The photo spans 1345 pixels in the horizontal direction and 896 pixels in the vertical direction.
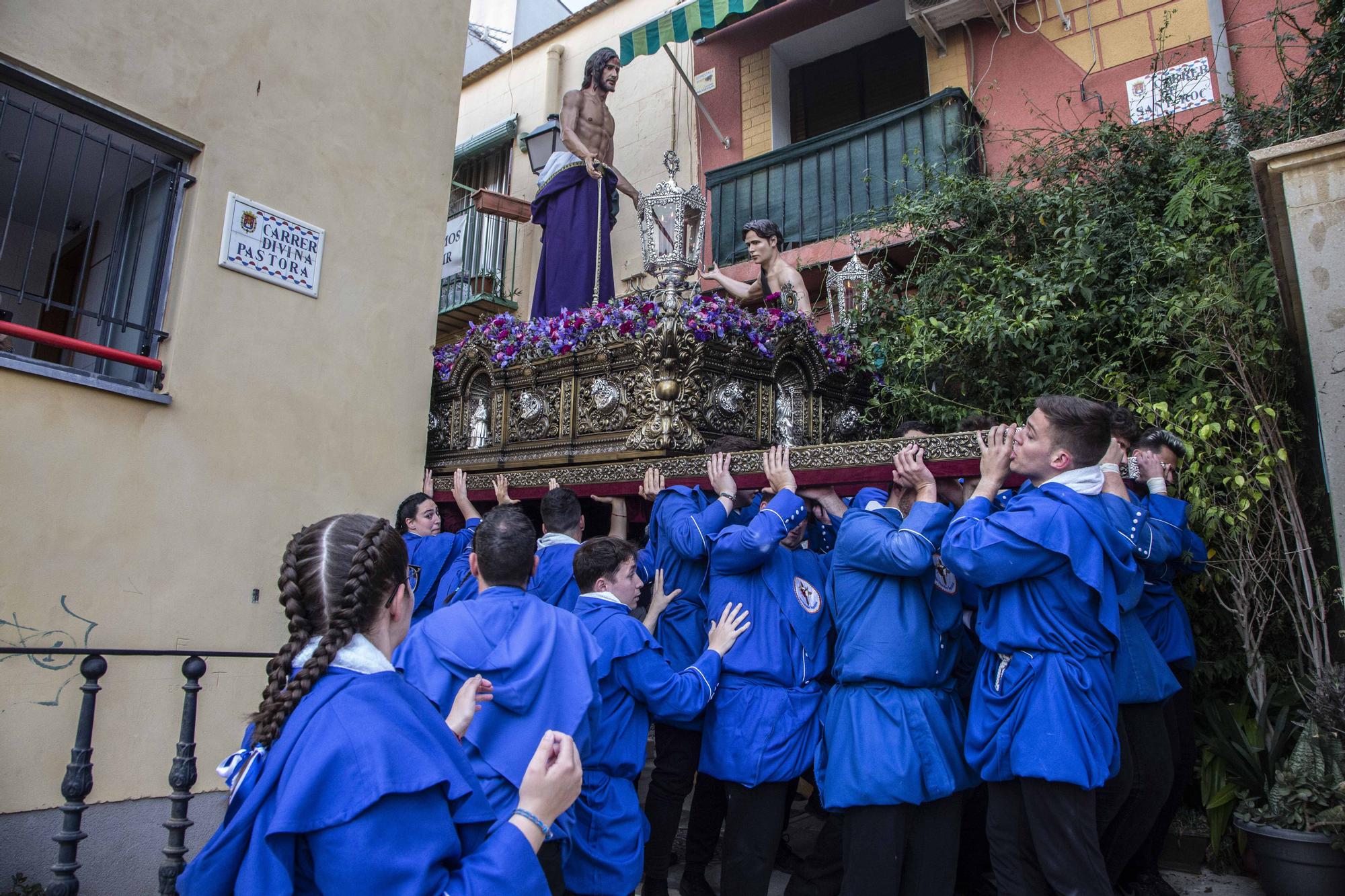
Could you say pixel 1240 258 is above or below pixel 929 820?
above

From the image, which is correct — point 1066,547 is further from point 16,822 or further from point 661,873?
point 16,822

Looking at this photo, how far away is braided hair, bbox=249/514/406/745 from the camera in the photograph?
167cm

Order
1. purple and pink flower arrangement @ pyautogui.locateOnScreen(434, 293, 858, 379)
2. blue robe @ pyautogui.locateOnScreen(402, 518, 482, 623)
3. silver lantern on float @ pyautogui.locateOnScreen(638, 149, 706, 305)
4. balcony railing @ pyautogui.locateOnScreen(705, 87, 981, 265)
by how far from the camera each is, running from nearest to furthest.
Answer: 1. blue robe @ pyautogui.locateOnScreen(402, 518, 482, 623)
2. purple and pink flower arrangement @ pyautogui.locateOnScreen(434, 293, 858, 379)
3. silver lantern on float @ pyautogui.locateOnScreen(638, 149, 706, 305)
4. balcony railing @ pyautogui.locateOnScreen(705, 87, 981, 265)

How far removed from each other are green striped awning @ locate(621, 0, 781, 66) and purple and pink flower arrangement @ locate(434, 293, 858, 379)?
129 inches

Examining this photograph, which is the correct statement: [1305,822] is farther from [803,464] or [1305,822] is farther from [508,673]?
[508,673]

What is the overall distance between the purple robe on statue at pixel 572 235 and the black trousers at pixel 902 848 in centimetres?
467

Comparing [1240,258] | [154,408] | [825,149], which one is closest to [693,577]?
[154,408]

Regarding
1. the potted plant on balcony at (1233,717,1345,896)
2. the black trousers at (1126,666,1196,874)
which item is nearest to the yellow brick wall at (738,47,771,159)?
the black trousers at (1126,666,1196,874)

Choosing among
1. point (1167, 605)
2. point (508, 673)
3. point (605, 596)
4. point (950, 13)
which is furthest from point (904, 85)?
point (508, 673)

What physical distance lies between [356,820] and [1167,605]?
12.4 feet

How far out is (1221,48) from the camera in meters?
6.97

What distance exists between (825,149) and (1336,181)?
523 cm

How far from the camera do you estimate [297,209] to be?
557 cm

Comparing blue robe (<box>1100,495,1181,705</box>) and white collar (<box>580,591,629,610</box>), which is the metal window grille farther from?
blue robe (<box>1100,495,1181,705</box>)
